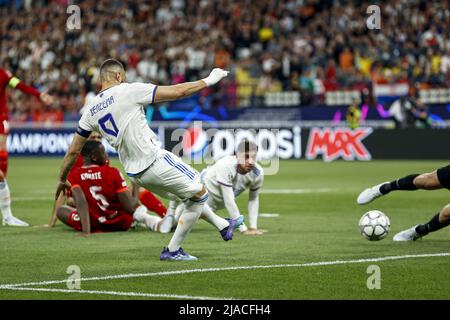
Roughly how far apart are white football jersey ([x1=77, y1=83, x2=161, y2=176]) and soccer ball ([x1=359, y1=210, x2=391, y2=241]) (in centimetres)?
293

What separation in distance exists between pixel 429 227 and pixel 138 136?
377 centimetres

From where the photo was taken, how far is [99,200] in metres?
13.2

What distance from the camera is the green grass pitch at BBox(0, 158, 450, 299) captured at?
326 inches

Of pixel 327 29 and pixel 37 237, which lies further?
pixel 327 29

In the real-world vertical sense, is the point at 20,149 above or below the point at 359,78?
below

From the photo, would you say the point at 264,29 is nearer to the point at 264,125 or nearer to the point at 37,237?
the point at 264,125

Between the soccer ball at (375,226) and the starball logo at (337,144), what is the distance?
19.2 m

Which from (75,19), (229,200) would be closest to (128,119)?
(229,200)

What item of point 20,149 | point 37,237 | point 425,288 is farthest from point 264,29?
point 425,288

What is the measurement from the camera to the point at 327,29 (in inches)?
1375

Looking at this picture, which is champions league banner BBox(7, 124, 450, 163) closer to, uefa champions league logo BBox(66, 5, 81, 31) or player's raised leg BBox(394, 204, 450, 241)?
uefa champions league logo BBox(66, 5, 81, 31)

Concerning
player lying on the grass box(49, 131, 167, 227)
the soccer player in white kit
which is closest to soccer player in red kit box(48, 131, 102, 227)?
player lying on the grass box(49, 131, 167, 227)

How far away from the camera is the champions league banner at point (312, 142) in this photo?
98.7 feet

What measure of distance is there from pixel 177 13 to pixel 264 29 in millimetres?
4990
